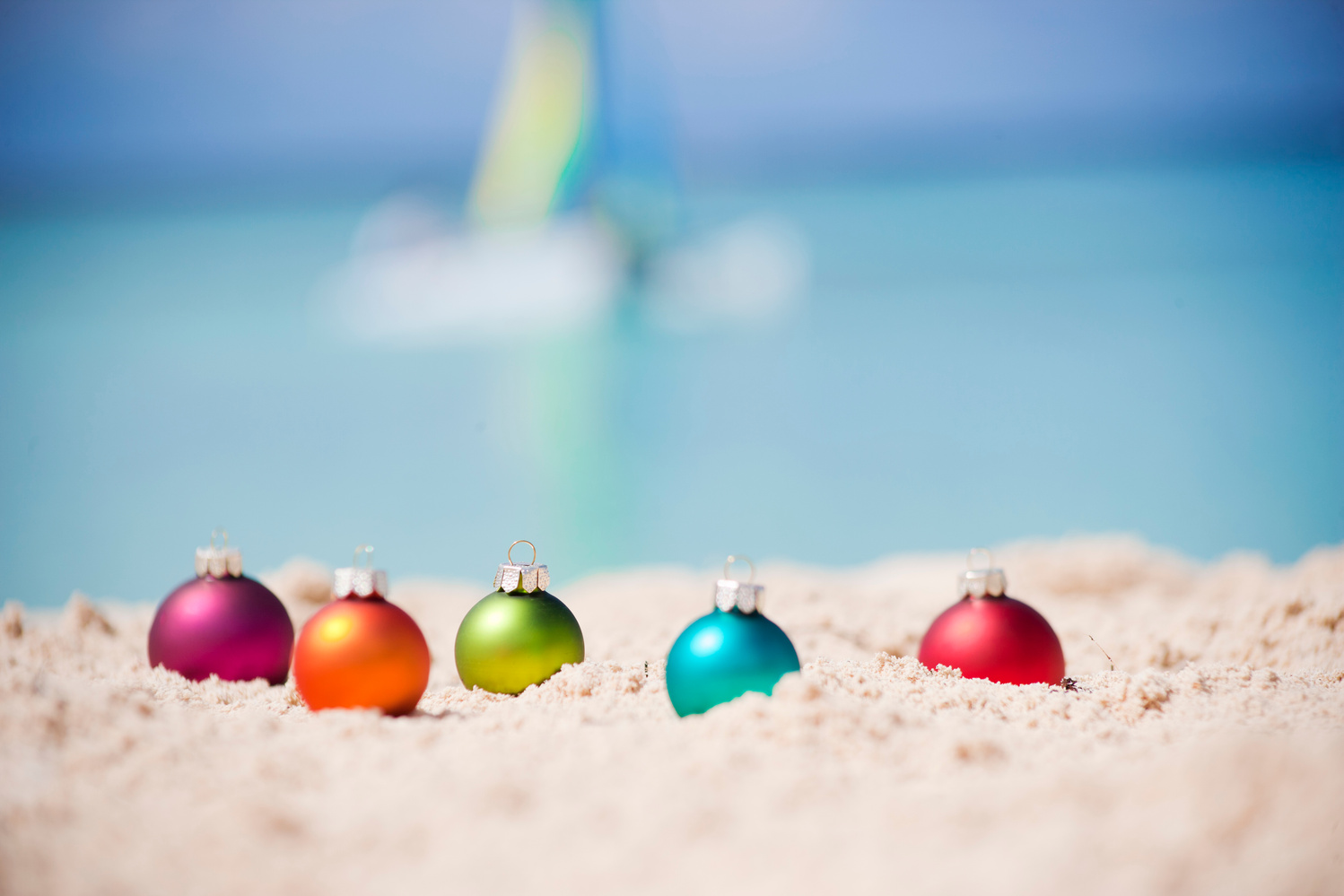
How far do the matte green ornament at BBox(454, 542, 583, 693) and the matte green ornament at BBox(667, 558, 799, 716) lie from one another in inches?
17.3

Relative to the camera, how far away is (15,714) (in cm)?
190

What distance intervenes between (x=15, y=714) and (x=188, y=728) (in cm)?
34

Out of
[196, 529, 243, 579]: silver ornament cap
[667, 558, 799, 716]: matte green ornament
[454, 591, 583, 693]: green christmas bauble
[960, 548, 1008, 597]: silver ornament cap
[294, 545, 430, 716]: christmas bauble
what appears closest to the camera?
[667, 558, 799, 716]: matte green ornament

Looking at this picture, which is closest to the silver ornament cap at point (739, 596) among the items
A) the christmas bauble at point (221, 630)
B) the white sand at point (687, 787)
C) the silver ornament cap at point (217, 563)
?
the white sand at point (687, 787)

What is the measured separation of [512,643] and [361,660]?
0.42 metres

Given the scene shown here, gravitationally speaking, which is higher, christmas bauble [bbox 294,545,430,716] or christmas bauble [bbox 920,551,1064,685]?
christmas bauble [bbox 920,551,1064,685]

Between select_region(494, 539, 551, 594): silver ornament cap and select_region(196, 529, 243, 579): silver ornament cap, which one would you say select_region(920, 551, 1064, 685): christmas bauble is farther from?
select_region(196, 529, 243, 579): silver ornament cap

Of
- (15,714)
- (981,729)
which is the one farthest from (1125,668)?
(15,714)

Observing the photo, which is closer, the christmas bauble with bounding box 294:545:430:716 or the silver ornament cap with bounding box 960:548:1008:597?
the christmas bauble with bounding box 294:545:430:716

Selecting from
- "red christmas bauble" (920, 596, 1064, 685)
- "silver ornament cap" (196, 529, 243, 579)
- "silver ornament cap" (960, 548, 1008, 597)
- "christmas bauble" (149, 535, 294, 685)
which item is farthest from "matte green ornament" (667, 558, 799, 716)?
"silver ornament cap" (196, 529, 243, 579)

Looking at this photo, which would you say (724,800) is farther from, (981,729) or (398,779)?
(981,729)

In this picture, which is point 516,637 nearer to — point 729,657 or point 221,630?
point 729,657

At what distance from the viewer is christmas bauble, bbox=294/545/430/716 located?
7.47ft

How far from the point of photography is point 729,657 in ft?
7.15
